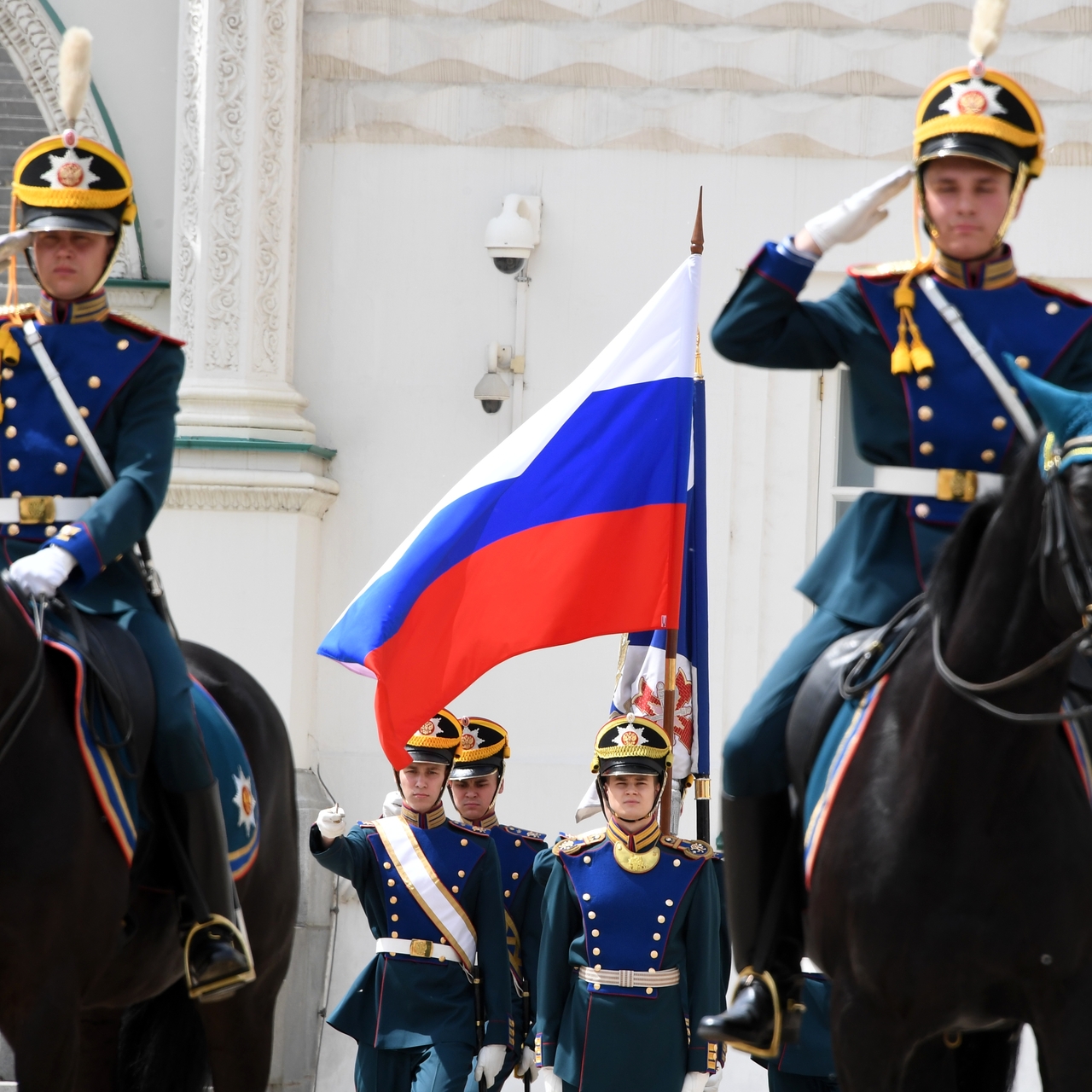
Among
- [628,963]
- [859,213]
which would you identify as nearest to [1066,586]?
[859,213]

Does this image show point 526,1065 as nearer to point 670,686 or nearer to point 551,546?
point 670,686

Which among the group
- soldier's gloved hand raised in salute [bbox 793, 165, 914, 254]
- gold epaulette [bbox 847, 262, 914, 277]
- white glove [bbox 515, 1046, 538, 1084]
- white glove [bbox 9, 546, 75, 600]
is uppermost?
soldier's gloved hand raised in salute [bbox 793, 165, 914, 254]

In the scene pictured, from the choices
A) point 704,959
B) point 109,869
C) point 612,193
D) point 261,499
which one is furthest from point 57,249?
point 612,193

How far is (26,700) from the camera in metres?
4.20

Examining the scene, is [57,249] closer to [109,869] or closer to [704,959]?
[109,869]

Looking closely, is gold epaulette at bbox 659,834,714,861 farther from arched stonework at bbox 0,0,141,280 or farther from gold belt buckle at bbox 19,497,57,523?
arched stonework at bbox 0,0,141,280

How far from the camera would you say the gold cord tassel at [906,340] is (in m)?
3.94

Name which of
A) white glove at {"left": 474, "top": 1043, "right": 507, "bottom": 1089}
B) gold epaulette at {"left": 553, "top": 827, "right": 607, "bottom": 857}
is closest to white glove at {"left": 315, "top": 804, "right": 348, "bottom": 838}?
gold epaulette at {"left": 553, "top": 827, "right": 607, "bottom": 857}

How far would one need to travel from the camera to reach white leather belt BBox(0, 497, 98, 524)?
15.1 feet

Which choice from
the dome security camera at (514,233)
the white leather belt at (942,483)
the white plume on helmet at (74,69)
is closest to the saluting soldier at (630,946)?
the white leather belt at (942,483)

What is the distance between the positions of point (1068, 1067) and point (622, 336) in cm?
373

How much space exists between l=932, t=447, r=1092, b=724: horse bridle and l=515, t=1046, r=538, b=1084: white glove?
3795 mm

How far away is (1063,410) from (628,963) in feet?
11.5

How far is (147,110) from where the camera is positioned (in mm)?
9289
